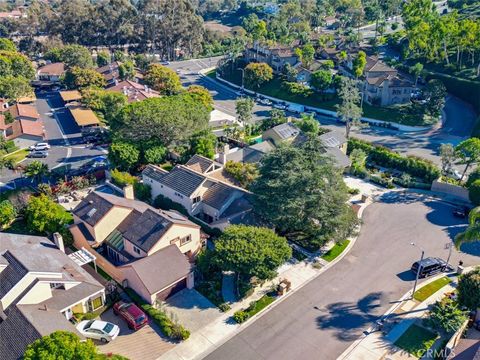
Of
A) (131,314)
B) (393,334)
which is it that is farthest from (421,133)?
(131,314)

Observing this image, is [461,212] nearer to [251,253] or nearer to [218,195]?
[218,195]

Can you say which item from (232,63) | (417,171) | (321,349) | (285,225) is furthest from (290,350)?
(232,63)

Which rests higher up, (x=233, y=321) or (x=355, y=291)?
(x=233, y=321)

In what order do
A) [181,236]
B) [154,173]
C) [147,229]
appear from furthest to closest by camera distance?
[154,173], [181,236], [147,229]

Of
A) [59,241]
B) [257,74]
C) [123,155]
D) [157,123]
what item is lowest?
[59,241]

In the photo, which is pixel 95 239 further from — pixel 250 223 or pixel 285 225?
pixel 285 225

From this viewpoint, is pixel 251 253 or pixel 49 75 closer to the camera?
pixel 251 253

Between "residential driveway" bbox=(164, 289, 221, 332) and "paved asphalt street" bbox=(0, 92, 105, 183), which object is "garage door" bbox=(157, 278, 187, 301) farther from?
"paved asphalt street" bbox=(0, 92, 105, 183)

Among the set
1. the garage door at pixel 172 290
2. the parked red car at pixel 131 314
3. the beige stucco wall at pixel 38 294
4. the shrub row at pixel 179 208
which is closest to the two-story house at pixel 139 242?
the garage door at pixel 172 290

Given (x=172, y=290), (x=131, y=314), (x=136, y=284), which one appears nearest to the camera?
(x=131, y=314)
